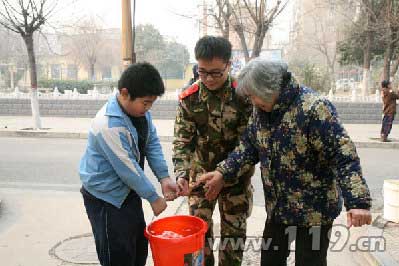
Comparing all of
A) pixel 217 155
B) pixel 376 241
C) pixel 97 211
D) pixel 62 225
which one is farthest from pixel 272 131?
pixel 62 225

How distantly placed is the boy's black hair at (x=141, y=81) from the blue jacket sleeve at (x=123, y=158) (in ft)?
0.69

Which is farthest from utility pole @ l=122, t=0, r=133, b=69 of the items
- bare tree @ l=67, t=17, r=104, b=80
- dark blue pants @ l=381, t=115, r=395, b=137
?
bare tree @ l=67, t=17, r=104, b=80

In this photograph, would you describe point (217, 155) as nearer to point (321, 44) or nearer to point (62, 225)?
→ point (62, 225)

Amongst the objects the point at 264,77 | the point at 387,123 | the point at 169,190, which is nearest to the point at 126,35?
the point at 169,190

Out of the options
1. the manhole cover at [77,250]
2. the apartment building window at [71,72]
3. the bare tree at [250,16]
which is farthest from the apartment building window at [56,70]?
the manhole cover at [77,250]

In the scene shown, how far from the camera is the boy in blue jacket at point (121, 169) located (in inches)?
86.2

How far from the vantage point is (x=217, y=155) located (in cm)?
284

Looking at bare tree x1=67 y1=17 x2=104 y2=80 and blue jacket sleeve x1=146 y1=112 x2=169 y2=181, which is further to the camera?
bare tree x1=67 y1=17 x2=104 y2=80

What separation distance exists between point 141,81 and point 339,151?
1.01m

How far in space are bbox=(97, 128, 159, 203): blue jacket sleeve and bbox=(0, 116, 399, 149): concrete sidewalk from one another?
843 centimetres

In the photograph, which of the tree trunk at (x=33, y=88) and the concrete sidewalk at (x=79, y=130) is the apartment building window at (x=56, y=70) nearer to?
the concrete sidewalk at (x=79, y=130)

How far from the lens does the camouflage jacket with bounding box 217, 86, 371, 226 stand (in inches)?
79.9

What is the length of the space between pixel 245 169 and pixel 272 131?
43 cm

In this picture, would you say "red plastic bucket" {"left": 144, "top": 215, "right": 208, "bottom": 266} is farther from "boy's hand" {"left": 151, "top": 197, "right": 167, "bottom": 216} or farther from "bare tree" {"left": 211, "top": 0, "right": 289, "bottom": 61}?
"bare tree" {"left": 211, "top": 0, "right": 289, "bottom": 61}
